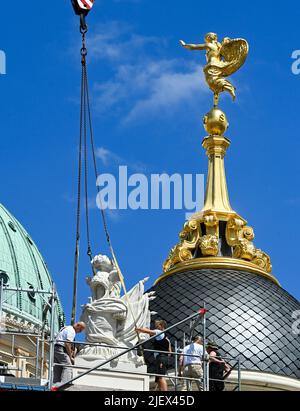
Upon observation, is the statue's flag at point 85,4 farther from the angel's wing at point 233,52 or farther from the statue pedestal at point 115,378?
the angel's wing at point 233,52

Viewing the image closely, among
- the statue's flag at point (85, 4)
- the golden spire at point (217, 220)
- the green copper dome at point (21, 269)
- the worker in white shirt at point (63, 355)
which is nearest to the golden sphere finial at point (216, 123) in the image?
the golden spire at point (217, 220)

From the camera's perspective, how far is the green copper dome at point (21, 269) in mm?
75562

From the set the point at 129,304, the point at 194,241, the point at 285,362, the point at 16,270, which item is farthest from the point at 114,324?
the point at 16,270

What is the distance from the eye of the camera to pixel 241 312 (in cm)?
5738

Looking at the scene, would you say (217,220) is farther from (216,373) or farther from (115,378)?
(115,378)

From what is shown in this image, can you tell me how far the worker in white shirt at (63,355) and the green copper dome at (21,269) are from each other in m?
39.4

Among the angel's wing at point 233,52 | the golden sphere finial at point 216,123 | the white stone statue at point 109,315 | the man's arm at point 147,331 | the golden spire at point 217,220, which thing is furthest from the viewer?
the angel's wing at point 233,52

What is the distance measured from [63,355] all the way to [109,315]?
9.90 ft

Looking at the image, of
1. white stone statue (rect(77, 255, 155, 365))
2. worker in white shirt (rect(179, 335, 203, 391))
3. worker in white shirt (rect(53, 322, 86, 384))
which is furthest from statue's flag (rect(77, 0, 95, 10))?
worker in white shirt (rect(179, 335, 203, 391))

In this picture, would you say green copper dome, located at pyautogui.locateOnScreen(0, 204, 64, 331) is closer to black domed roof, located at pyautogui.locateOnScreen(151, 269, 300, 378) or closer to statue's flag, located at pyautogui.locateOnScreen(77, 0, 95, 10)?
black domed roof, located at pyautogui.locateOnScreen(151, 269, 300, 378)

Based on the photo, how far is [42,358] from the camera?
34594 mm
